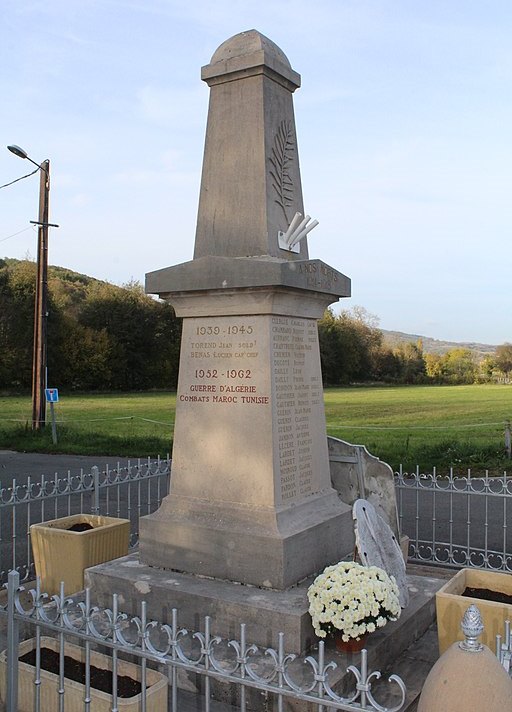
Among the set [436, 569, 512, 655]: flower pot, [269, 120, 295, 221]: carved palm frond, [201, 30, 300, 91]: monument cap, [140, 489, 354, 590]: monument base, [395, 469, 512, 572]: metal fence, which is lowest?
[395, 469, 512, 572]: metal fence

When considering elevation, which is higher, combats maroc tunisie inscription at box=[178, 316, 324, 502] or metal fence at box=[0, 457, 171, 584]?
combats maroc tunisie inscription at box=[178, 316, 324, 502]

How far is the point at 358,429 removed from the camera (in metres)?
21.3

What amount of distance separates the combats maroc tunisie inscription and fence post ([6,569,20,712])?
215 cm

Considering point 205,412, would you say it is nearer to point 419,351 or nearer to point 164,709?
point 164,709

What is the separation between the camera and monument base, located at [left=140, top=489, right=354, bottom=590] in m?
4.88

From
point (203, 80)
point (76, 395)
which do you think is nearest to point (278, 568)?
point (203, 80)

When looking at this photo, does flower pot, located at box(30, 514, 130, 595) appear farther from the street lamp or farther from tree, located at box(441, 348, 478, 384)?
tree, located at box(441, 348, 478, 384)

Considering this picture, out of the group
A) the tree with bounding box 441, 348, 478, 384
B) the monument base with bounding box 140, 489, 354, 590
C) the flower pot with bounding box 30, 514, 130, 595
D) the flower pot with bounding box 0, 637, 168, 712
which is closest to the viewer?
the flower pot with bounding box 0, 637, 168, 712

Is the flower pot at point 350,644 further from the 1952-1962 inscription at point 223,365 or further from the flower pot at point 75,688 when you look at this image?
the 1952-1962 inscription at point 223,365

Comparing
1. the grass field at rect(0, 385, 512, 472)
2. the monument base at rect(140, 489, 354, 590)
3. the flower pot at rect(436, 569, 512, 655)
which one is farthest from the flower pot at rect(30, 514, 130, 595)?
the grass field at rect(0, 385, 512, 472)

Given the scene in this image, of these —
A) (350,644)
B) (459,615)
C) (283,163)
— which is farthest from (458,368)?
(350,644)

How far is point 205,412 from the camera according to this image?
541 centimetres

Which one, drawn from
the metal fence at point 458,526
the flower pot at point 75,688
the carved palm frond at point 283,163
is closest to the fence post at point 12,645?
the flower pot at point 75,688

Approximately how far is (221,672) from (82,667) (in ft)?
4.93
